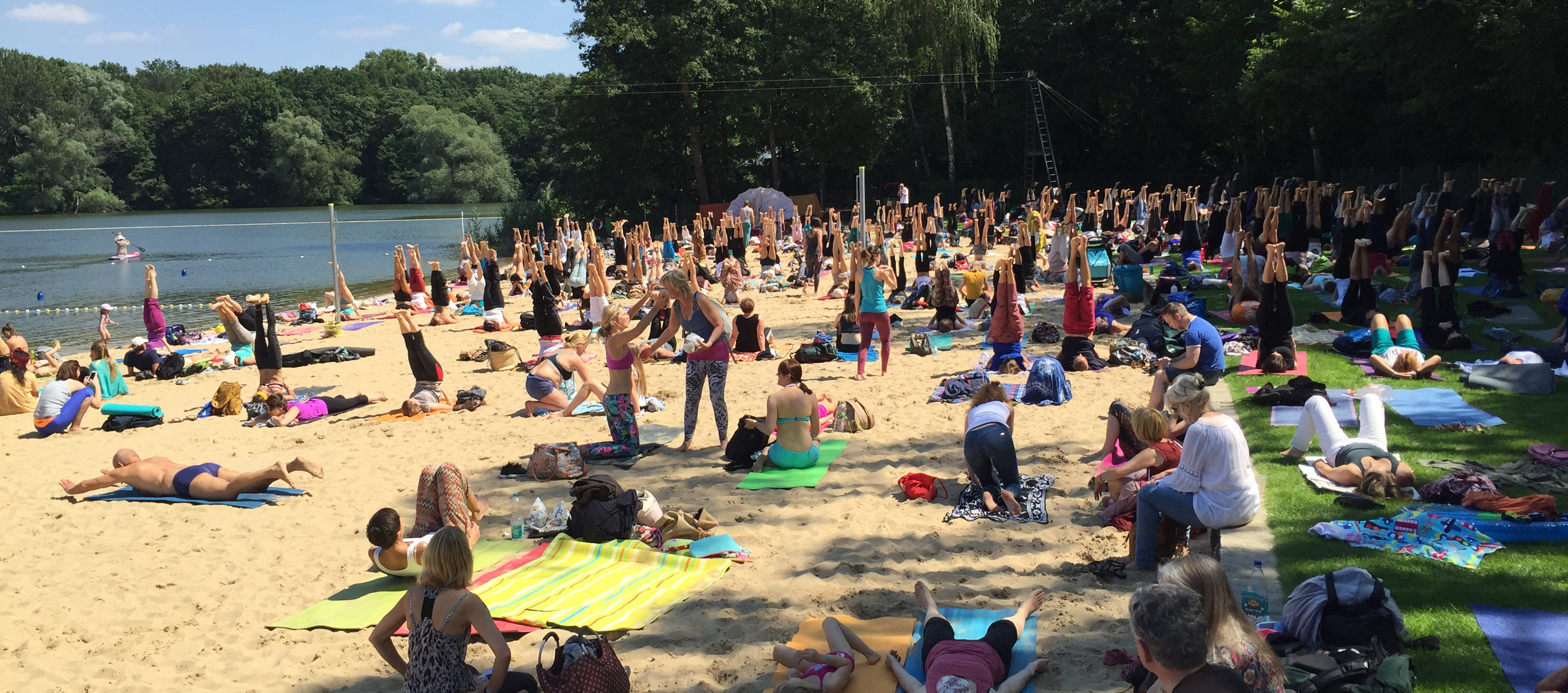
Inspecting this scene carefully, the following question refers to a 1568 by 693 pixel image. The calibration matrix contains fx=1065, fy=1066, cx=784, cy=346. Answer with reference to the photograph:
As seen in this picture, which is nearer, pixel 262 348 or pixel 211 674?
pixel 211 674

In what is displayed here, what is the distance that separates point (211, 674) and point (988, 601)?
4.04m

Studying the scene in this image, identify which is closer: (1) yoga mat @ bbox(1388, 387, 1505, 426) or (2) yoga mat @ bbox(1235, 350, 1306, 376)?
(1) yoga mat @ bbox(1388, 387, 1505, 426)

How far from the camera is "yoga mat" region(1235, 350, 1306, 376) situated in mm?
10125

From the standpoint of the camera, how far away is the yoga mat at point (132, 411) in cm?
1181

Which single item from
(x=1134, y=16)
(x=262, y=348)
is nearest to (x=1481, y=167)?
(x=1134, y=16)

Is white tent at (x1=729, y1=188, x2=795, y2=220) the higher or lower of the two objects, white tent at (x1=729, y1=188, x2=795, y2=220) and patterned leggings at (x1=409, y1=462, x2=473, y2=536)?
the higher

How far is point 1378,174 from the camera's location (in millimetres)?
27500

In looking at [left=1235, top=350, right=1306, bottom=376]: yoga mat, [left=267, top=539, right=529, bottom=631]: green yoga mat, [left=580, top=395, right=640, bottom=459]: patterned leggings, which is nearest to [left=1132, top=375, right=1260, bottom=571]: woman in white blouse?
[left=267, top=539, right=529, bottom=631]: green yoga mat

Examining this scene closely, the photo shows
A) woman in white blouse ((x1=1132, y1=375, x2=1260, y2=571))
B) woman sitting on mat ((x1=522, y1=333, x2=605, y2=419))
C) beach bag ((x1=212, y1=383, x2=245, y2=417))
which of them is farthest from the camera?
beach bag ((x1=212, y1=383, x2=245, y2=417))

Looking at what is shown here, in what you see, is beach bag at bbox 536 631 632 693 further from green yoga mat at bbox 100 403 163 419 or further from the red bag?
green yoga mat at bbox 100 403 163 419

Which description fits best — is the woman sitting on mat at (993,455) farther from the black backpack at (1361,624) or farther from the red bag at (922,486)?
the black backpack at (1361,624)

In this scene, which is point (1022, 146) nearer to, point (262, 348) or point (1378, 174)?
point (1378, 174)

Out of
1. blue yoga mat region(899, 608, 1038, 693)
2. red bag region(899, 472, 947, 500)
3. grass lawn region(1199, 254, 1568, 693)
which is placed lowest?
blue yoga mat region(899, 608, 1038, 693)

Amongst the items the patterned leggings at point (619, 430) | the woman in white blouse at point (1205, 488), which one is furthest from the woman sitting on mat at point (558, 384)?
the woman in white blouse at point (1205, 488)
